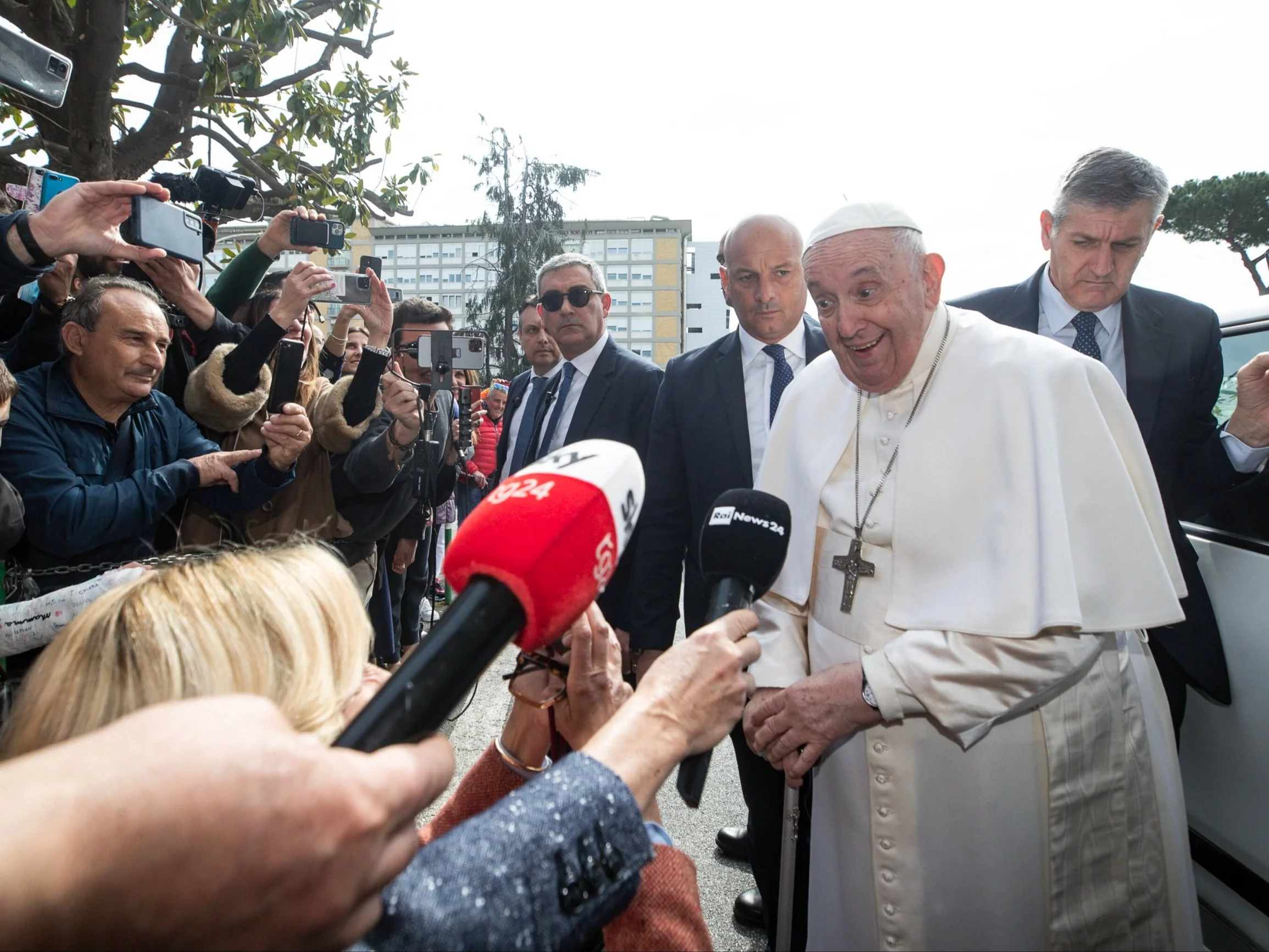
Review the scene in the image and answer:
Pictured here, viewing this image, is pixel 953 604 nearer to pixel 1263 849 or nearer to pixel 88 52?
pixel 1263 849

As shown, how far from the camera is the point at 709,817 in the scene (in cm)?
397

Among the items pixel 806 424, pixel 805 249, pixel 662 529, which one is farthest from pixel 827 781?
pixel 805 249

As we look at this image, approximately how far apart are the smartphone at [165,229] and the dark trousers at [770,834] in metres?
2.79

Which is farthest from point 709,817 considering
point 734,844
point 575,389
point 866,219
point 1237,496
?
point 866,219

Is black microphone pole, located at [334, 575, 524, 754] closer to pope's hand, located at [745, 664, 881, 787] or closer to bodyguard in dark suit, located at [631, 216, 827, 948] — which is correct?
pope's hand, located at [745, 664, 881, 787]

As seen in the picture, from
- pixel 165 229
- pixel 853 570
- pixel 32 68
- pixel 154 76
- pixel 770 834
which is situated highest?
pixel 154 76

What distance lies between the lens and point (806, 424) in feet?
8.09

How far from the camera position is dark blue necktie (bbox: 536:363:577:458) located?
4387 millimetres

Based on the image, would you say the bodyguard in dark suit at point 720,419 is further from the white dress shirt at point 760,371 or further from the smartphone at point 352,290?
the smartphone at point 352,290

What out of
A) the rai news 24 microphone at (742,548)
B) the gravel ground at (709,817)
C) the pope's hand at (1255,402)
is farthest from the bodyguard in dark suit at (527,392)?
the pope's hand at (1255,402)

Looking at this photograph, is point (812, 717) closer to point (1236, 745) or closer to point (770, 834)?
point (770, 834)

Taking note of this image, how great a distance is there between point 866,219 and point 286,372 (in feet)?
7.74

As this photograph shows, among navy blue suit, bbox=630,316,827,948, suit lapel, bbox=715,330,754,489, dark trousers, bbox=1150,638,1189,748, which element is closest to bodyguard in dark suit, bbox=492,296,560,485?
navy blue suit, bbox=630,316,827,948

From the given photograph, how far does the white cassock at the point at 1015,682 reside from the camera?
6.14ft
